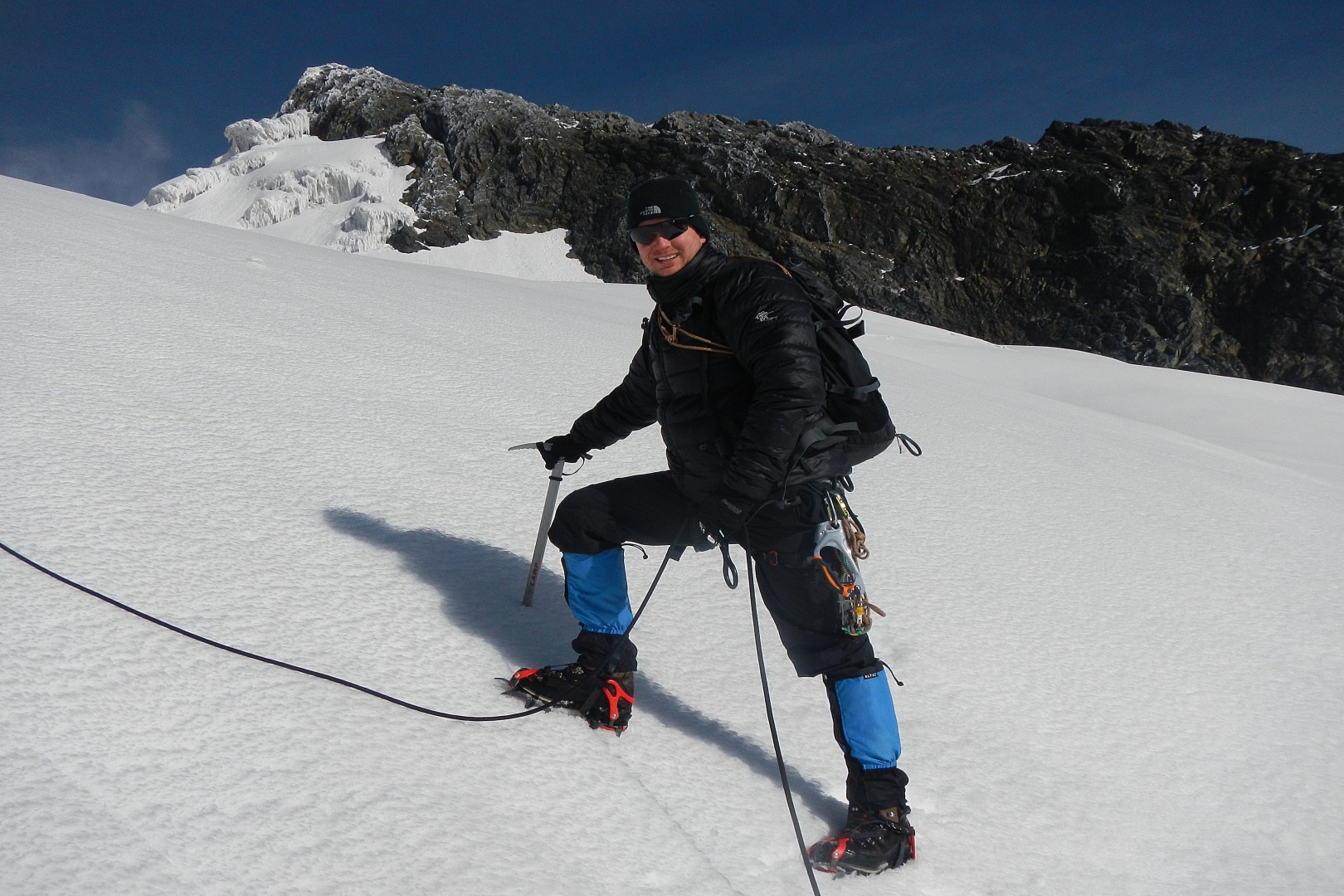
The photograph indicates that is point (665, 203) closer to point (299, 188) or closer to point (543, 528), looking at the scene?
point (543, 528)

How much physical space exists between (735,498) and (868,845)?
899mm

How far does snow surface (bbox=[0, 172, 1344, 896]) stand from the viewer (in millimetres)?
1680

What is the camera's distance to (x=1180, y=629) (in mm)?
3473

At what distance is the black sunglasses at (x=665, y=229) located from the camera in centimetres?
212

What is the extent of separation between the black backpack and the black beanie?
30cm

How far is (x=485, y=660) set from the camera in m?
2.45

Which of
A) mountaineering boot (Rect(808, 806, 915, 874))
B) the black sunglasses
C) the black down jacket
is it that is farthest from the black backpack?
mountaineering boot (Rect(808, 806, 915, 874))

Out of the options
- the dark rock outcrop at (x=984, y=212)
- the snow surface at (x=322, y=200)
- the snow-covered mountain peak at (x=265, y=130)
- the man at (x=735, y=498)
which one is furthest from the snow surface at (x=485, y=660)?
the snow-covered mountain peak at (x=265, y=130)

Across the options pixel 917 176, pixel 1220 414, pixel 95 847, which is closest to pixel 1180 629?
pixel 95 847

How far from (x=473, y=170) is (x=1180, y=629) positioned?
175 ft

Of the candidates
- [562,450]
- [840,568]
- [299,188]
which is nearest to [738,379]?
[840,568]

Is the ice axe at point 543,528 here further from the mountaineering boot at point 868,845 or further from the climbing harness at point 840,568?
the mountaineering boot at point 868,845

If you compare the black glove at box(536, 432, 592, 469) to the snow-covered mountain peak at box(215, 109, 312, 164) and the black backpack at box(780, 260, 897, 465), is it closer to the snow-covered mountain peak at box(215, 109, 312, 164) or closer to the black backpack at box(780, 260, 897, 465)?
the black backpack at box(780, 260, 897, 465)

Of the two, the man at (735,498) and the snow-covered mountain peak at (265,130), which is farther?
the snow-covered mountain peak at (265,130)
